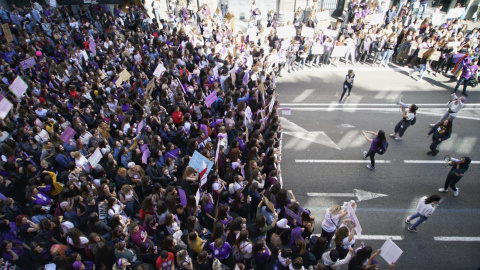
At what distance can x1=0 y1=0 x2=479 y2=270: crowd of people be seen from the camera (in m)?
5.45

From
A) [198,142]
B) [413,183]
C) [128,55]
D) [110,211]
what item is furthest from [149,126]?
[413,183]

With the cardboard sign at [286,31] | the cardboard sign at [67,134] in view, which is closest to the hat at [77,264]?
the cardboard sign at [67,134]

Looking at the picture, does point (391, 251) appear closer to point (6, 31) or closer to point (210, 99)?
point (210, 99)

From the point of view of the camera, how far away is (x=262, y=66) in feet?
41.8

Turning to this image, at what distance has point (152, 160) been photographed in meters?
7.00

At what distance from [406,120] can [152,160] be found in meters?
8.53

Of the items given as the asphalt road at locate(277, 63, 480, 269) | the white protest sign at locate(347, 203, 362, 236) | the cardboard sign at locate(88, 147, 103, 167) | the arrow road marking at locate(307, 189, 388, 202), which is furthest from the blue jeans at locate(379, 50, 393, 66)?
the cardboard sign at locate(88, 147, 103, 167)

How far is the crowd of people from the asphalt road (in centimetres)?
134

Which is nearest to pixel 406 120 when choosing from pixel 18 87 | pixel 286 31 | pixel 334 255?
pixel 334 255

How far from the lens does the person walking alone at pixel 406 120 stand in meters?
9.61

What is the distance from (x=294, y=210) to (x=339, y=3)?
888 inches

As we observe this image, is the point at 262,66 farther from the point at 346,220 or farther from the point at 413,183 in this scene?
the point at 346,220

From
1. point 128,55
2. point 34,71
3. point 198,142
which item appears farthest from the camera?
point 128,55

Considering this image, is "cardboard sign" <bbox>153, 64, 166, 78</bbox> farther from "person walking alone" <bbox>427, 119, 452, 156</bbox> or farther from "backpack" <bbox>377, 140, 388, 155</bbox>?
"person walking alone" <bbox>427, 119, 452, 156</bbox>
